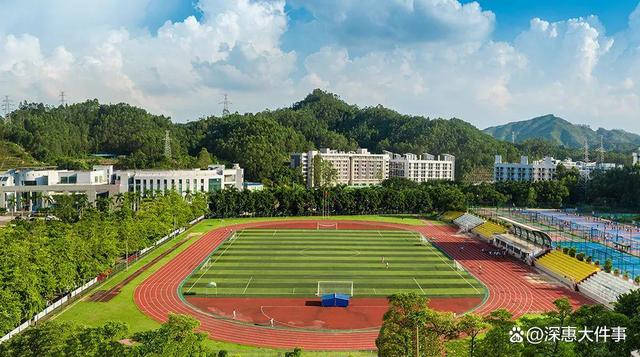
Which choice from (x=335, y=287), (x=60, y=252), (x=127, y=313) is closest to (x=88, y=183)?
(x=60, y=252)

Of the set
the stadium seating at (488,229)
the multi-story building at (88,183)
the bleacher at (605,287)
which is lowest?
the bleacher at (605,287)

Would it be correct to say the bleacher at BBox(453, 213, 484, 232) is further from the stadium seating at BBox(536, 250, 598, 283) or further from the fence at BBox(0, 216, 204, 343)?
the fence at BBox(0, 216, 204, 343)

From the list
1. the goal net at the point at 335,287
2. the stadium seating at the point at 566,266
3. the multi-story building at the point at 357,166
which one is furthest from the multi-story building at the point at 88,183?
the stadium seating at the point at 566,266

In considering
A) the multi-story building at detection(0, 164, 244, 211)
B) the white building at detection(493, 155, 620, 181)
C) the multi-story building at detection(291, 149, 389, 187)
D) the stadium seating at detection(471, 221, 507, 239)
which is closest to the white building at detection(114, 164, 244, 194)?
the multi-story building at detection(0, 164, 244, 211)

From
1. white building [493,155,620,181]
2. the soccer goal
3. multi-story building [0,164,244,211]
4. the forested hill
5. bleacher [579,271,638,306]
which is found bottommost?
bleacher [579,271,638,306]

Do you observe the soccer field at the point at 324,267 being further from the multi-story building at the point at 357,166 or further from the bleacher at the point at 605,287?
the multi-story building at the point at 357,166

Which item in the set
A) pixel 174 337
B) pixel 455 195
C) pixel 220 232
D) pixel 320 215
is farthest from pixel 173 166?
pixel 174 337
